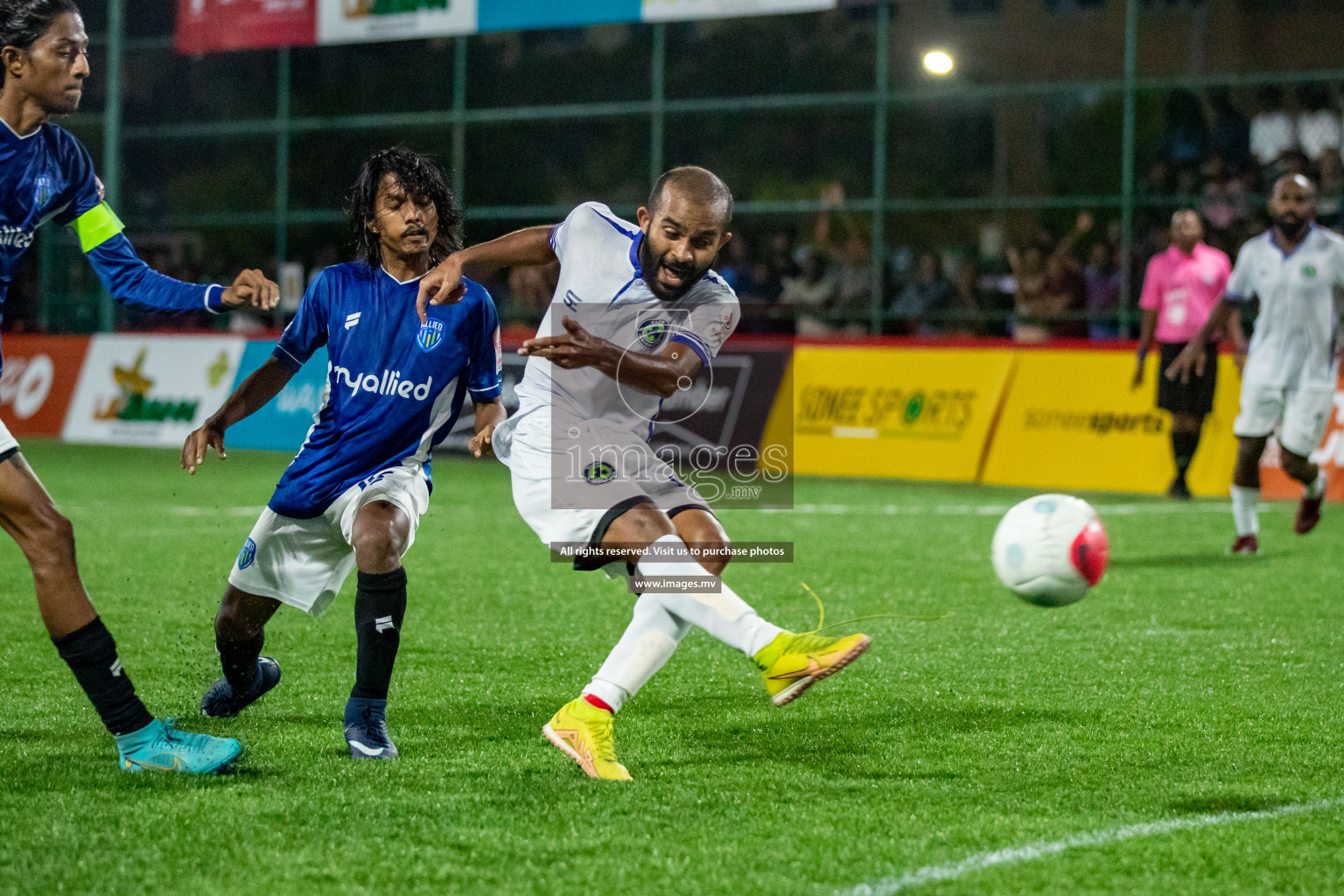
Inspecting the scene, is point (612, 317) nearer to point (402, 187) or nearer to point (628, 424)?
point (628, 424)

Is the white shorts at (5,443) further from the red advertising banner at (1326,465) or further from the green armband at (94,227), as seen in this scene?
the red advertising banner at (1326,465)

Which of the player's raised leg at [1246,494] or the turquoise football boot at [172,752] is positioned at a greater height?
the player's raised leg at [1246,494]

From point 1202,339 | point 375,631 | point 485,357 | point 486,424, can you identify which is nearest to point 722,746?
point 375,631

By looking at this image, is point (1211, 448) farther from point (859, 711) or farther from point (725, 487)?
point (859, 711)

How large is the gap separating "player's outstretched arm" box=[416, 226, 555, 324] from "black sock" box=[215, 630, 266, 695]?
121 centimetres

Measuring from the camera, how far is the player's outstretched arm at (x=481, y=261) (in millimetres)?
4512

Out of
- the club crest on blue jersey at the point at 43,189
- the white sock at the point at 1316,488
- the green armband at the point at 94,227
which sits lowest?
the white sock at the point at 1316,488

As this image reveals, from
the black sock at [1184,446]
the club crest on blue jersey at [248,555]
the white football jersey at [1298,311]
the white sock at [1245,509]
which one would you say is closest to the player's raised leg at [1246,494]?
the white sock at [1245,509]

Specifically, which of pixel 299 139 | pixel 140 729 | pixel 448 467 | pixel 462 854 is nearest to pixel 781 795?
pixel 462 854

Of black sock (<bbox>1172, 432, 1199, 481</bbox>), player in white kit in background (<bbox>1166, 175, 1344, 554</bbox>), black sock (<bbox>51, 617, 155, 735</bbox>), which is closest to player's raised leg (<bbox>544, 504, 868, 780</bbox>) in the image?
black sock (<bbox>51, 617, 155, 735</bbox>)

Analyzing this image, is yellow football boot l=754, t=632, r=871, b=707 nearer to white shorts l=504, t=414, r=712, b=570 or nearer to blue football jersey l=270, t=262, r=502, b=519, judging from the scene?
white shorts l=504, t=414, r=712, b=570

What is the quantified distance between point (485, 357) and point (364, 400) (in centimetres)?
42

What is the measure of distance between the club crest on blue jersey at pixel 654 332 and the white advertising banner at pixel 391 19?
15.2 m

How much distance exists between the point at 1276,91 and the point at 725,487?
8646 millimetres
